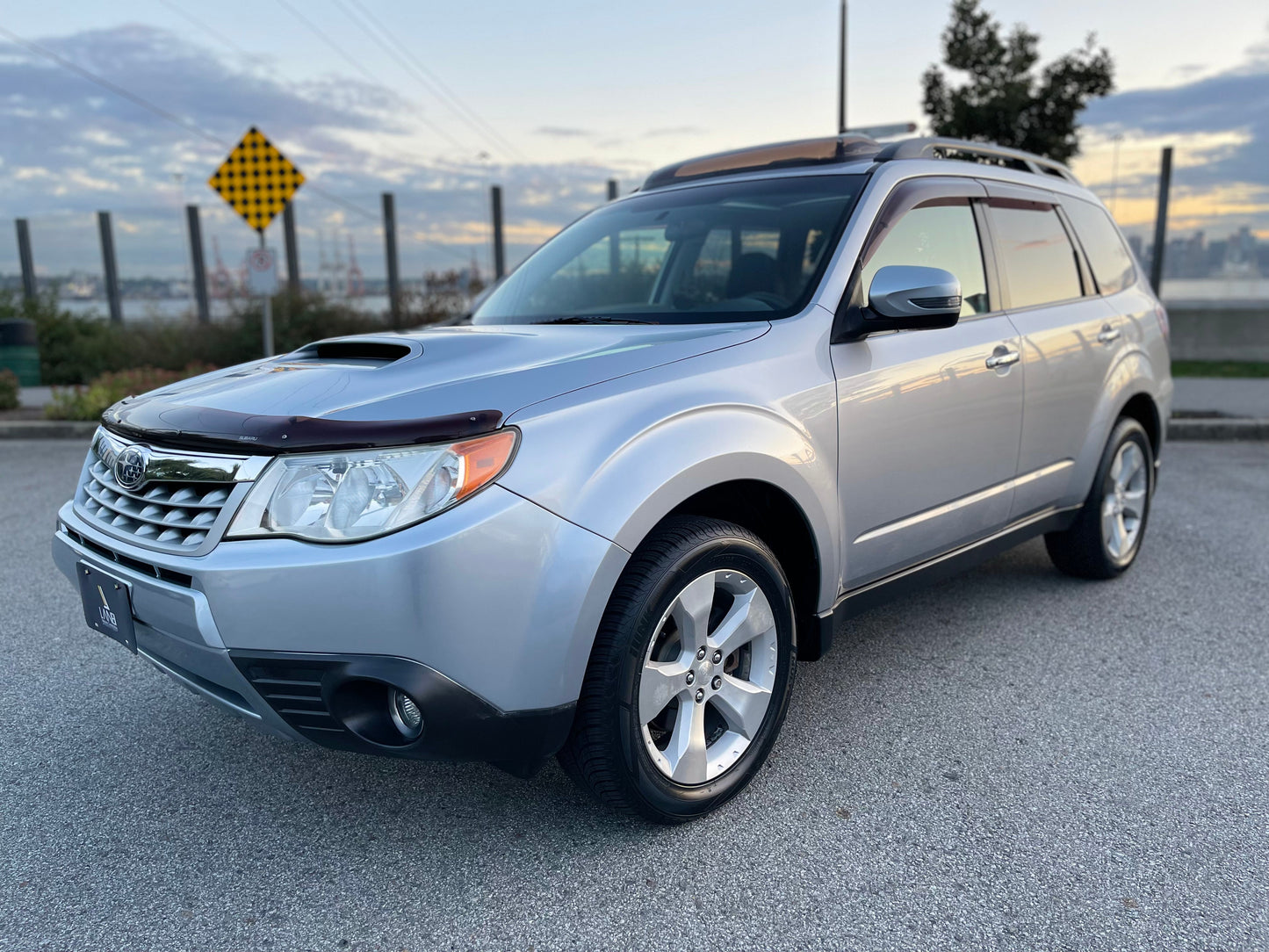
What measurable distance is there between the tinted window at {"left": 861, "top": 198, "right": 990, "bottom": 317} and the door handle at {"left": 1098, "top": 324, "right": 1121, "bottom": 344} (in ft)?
2.91

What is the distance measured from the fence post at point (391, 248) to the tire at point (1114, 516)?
39.2ft

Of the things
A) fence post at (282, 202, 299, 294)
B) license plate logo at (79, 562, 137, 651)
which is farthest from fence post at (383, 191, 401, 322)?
license plate logo at (79, 562, 137, 651)

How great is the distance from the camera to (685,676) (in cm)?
241

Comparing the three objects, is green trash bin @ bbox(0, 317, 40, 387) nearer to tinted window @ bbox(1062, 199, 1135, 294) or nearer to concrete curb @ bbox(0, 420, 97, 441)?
concrete curb @ bbox(0, 420, 97, 441)

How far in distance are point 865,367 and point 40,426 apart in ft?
29.6

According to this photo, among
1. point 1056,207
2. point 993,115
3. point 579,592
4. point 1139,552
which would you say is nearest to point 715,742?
point 579,592

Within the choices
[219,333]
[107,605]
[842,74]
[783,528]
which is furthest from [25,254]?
[783,528]

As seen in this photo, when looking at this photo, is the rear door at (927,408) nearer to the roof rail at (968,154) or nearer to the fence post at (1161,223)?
the roof rail at (968,154)

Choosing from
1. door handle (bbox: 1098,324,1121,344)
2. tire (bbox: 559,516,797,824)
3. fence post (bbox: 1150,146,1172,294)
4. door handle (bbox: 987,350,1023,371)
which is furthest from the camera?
fence post (bbox: 1150,146,1172,294)

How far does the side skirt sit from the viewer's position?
2.93 m

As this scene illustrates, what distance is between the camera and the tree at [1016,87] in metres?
13.8

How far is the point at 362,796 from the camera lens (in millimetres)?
2664

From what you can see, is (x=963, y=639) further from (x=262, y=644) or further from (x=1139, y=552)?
(x=262, y=644)

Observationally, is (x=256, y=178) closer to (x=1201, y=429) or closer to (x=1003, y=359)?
(x=1003, y=359)
